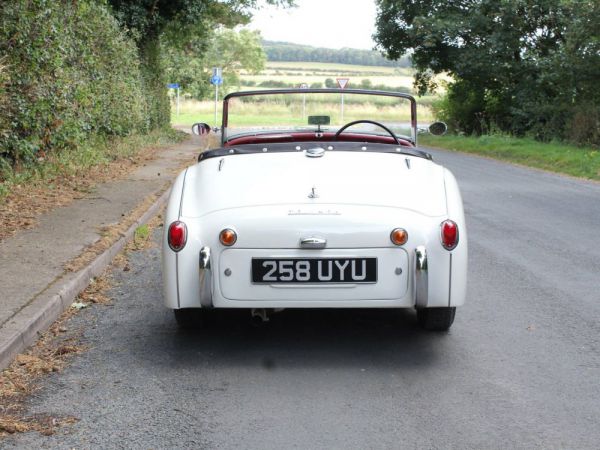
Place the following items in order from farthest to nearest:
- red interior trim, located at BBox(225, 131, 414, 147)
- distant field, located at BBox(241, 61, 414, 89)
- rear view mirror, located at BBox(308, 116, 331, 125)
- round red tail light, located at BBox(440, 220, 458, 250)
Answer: distant field, located at BBox(241, 61, 414, 89) → rear view mirror, located at BBox(308, 116, 331, 125) → red interior trim, located at BBox(225, 131, 414, 147) → round red tail light, located at BBox(440, 220, 458, 250)

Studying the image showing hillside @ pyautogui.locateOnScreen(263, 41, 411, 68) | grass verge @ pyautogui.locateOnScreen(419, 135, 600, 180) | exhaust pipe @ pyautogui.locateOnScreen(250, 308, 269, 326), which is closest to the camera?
exhaust pipe @ pyautogui.locateOnScreen(250, 308, 269, 326)

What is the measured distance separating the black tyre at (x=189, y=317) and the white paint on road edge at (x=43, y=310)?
0.83 meters

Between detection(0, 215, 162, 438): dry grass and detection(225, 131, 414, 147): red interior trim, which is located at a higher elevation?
detection(225, 131, 414, 147): red interior trim

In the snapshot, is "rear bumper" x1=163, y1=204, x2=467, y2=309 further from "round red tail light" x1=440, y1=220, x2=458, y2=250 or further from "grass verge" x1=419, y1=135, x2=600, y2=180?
"grass verge" x1=419, y1=135, x2=600, y2=180

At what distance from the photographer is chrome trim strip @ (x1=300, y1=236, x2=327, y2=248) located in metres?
4.71

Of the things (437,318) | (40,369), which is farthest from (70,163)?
(437,318)

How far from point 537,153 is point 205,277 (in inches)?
793

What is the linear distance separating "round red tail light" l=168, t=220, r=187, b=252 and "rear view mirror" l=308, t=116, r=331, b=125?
2.49 m

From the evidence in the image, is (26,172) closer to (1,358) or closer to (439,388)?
(1,358)

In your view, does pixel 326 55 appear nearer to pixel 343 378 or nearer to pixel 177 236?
pixel 177 236

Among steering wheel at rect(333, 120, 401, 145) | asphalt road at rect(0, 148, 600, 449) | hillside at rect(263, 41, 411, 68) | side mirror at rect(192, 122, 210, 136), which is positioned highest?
steering wheel at rect(333, 120, 401, 145)

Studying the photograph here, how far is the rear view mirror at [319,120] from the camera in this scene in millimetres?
7086

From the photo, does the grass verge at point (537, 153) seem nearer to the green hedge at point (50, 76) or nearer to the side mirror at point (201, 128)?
the green hedge at point (50, 76)

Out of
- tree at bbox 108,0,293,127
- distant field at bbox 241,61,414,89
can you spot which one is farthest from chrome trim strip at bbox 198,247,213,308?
distant field at bbox 241,61,414,89
